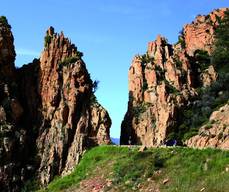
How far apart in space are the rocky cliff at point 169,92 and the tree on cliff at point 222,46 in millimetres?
1140

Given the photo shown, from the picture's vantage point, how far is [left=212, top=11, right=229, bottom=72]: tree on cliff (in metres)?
84.9

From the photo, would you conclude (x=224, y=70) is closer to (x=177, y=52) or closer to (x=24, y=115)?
(x=177, y=52)

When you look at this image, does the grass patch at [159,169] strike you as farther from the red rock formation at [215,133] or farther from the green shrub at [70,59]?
the green shrub at [70,59]

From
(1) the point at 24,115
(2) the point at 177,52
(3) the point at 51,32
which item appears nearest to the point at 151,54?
(2) the point at 177,52

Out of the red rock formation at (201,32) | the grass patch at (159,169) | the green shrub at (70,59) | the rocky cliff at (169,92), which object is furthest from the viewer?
the red rock formation at (201,32)

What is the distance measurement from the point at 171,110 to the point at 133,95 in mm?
9389

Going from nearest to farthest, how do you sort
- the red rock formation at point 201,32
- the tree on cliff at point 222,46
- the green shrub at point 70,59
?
the green shrub at point 70,59 → the tree on cliff at point 222,46 → the red rock formation at point 201,32

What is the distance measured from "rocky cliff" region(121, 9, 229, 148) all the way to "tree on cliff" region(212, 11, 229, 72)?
3.74 ft

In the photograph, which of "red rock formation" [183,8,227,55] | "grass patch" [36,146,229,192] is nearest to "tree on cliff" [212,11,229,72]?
"red rock formation" [183,8,227,55]

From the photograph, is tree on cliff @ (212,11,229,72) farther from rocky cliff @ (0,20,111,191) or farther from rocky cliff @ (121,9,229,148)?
rocky cliff @ (0,20,111,191)

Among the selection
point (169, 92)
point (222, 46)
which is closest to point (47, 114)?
point (169, 92)

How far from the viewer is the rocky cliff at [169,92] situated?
247 feet

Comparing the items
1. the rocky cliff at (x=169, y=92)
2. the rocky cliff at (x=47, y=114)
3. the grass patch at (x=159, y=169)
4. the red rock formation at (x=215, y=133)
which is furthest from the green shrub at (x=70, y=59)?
the red rock formation at (x=215, y=133)

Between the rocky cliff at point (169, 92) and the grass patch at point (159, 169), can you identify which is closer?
the grass patch at point (159, 169)
